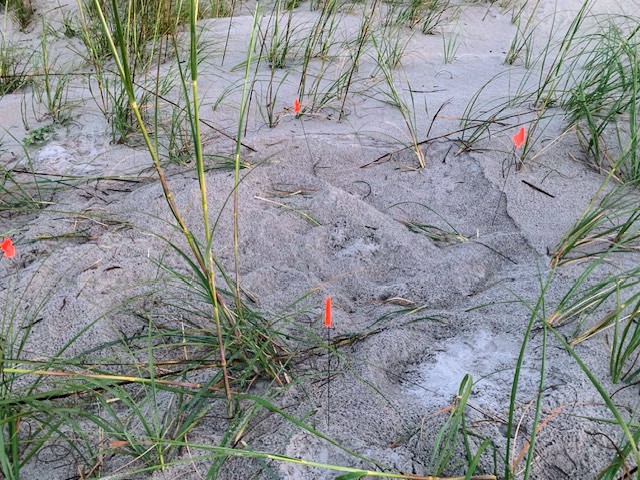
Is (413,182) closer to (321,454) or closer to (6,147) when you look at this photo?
(321,454)

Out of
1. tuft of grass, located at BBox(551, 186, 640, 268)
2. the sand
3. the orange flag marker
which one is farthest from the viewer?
the orange flag marker

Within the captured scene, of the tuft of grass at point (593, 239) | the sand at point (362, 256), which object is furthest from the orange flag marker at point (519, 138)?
the tuft of grass at point (593, 239)

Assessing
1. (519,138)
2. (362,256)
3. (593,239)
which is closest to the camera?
(593,239)

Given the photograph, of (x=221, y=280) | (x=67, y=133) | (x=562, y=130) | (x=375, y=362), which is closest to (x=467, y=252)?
(x=375, y=362)

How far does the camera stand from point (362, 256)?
203cm

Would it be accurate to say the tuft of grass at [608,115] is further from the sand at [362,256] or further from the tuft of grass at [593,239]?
the tuft of grass at [593,239]

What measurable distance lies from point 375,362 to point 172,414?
19.2 inches

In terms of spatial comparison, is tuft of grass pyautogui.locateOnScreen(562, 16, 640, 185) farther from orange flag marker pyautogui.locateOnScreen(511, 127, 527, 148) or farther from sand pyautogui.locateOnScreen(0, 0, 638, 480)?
orange flag marker pyautogui.locateOnScreen(511, 127, 527, 148)

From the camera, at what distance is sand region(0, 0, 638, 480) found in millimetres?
1293

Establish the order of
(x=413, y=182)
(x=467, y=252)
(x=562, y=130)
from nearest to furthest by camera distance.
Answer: (x=467, y=252) < (x=413, y=182) < (x=562, y=130)

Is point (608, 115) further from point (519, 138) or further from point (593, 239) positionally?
point (593, 239)

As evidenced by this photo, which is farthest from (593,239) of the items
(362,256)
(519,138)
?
(362,256)

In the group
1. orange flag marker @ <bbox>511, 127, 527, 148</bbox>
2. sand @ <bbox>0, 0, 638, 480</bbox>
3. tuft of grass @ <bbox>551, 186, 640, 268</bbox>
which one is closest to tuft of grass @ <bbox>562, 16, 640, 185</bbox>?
Result: sand @ <bbox>0, 0, 638, 480</bbox>

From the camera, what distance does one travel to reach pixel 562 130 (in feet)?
8.63
